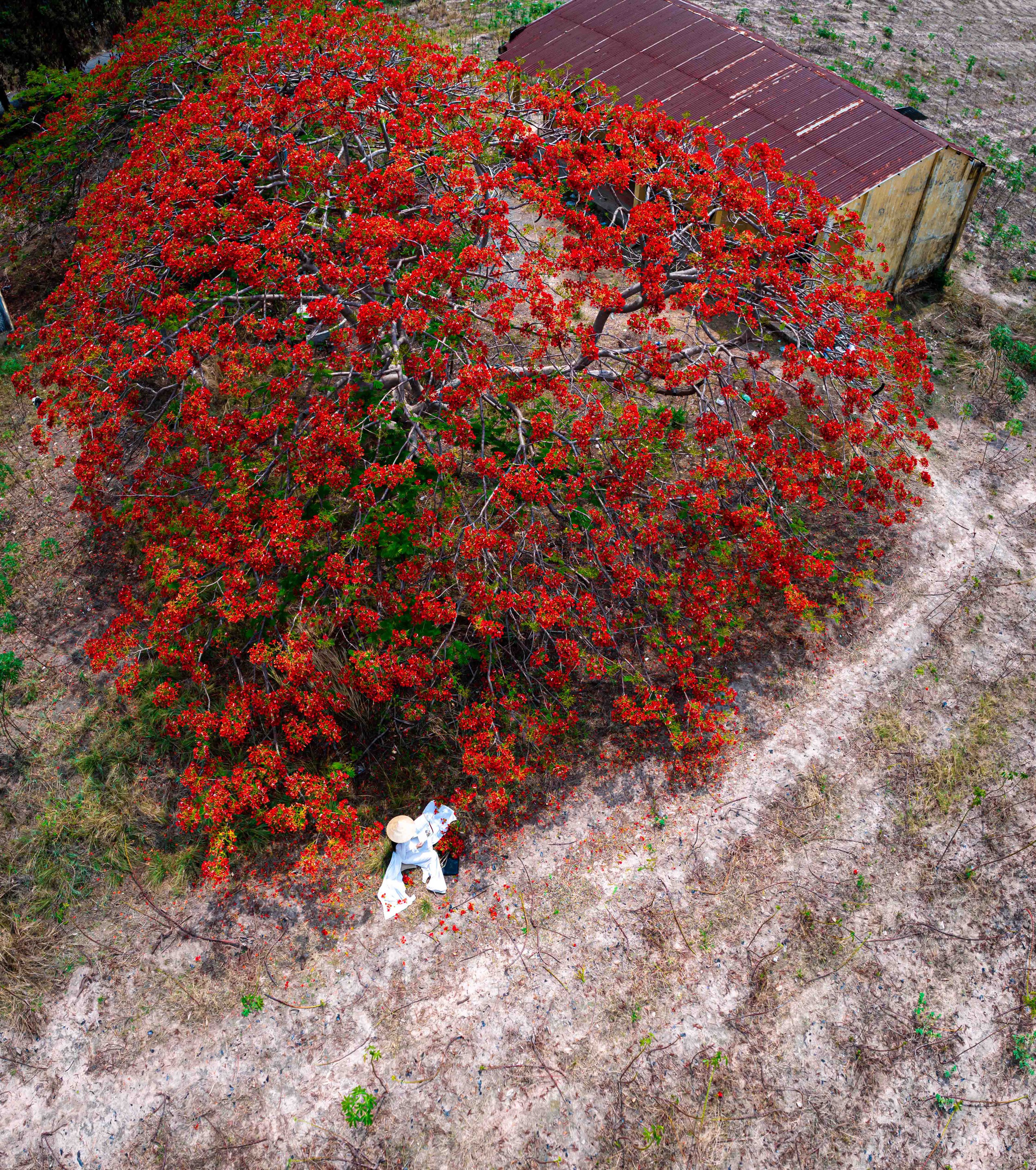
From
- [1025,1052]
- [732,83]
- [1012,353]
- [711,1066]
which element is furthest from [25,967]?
[732,83]

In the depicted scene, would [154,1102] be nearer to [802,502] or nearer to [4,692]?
[4,692]

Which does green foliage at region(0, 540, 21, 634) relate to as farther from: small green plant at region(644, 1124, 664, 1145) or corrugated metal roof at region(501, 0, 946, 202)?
corrugated metal roof at region(501, 0, 946, 202)

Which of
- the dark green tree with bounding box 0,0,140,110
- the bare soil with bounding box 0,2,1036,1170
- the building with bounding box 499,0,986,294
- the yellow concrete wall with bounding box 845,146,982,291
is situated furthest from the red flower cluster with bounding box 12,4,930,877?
the dark green tree with bounding box 0,0,140,110

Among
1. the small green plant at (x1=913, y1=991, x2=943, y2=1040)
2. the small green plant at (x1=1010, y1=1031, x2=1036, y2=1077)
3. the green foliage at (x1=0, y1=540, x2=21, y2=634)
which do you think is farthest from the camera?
the green foliage at (x1=0, y1=540, x2=21, y2=634)

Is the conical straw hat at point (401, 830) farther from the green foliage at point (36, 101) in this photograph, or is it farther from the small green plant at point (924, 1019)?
the green foliage at point (36, 101)

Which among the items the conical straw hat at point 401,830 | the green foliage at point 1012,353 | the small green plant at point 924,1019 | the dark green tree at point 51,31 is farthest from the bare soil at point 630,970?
the dark green tree at point 51,31

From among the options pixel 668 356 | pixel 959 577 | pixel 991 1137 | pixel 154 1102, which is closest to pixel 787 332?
pixel 668 356

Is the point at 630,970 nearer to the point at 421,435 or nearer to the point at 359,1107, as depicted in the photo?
the point at 359,1107
